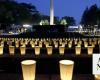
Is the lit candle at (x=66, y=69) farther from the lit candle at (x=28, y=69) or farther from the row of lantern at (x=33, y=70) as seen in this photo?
the lit candle at (x=28, y=69)

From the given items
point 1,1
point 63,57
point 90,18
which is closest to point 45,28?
point 63,57

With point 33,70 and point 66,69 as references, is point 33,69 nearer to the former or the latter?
point 33,70

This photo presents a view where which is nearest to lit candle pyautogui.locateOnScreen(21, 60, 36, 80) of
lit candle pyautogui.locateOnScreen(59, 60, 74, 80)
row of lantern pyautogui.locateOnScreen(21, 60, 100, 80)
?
row of lantern pyautogui.locateOnScreen(21, 60, 100, 80)

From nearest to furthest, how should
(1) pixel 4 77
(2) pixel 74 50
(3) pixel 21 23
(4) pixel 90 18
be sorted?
(1) pixel 4 77 → (2) pixel 74 50 → (4) pixel 90 18 → (3) pixel 21 23

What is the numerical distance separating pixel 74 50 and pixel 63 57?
1740mm

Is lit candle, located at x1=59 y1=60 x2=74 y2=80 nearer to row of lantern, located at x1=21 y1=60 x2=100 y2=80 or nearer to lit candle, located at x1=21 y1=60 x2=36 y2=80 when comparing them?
row of lantern, located at x1=21 y1=60 x2=100 y2=80

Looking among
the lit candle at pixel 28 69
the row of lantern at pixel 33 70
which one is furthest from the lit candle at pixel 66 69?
the lit candle at pixel 28 69

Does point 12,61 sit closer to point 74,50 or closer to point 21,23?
point 74,50

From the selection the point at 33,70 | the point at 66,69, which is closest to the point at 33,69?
the point at 33,70

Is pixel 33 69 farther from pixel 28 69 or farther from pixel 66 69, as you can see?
pixel 66 69

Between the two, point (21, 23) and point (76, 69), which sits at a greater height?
point (21, 23)

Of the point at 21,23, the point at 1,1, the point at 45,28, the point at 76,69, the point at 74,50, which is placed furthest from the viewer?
the point at 21,23

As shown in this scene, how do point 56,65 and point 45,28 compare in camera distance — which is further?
point 45,28

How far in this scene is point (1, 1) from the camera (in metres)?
53.2
